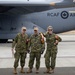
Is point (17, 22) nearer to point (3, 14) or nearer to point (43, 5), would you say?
point (3, 14)

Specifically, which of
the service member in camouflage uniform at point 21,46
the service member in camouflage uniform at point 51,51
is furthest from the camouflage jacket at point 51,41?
the service member in camouflage uniform at point 21,46

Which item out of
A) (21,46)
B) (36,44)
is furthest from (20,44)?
(36,44)

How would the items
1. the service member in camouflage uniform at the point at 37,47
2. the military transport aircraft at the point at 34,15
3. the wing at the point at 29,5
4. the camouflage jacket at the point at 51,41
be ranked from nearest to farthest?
the service member in camouflage uniform at the point at 37,47 < the camouflage jacket at the point at 51,41 < the wing at the point at 29,5 < the military transport aircraft at the point at 34,15

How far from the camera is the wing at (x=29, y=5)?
23.7 meters

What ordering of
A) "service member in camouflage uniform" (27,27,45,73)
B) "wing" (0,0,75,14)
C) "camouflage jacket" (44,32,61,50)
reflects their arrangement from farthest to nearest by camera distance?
1. "wing" (0,0,75,14)
2. "camouflage jacket" (44,32,61,50)
3. "service member in camouflage uniform" (27,27,45,73)

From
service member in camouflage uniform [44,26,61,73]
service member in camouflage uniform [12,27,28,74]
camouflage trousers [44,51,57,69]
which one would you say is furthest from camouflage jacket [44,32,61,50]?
service member in camouflage uniform [12,27,28,74]

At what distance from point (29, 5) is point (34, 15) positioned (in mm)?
3189

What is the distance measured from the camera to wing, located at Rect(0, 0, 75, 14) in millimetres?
23672

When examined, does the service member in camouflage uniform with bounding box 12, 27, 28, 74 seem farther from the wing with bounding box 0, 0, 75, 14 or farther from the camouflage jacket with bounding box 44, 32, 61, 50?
the wing with bounding box 0, 0, 75, 14

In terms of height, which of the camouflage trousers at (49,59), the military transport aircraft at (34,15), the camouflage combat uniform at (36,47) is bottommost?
the camouflage trousers at (49,59)

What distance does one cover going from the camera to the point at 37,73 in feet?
37.0

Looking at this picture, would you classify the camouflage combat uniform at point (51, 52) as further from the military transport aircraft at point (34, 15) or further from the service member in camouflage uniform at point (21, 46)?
the military transport aircraft at point (34, 15)

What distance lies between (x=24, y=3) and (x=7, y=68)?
454 inches

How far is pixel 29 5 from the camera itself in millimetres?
23594
